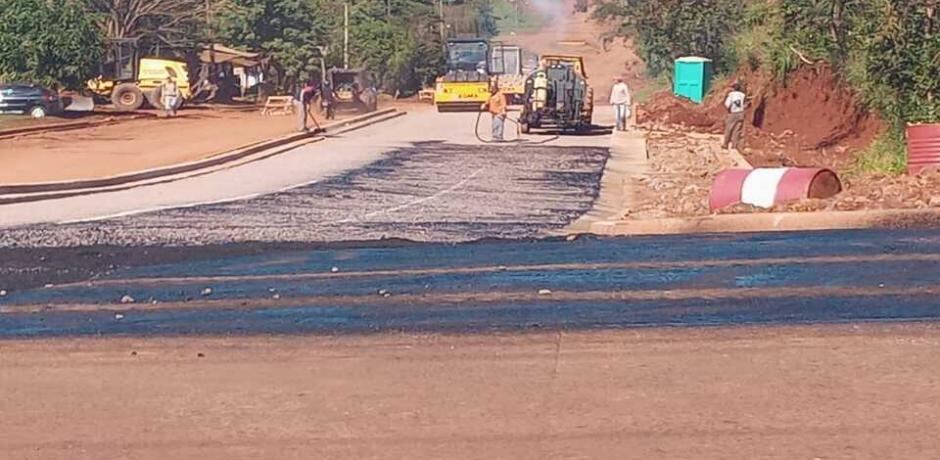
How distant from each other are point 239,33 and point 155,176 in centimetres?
6256

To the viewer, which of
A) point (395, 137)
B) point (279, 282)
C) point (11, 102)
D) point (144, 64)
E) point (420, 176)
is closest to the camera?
point (279, 282)

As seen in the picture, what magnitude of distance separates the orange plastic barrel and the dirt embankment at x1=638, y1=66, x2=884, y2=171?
420 inches

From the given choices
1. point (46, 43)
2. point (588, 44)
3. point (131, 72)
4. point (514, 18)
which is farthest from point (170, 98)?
point (514, 18)

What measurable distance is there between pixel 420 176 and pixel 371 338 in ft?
59.3

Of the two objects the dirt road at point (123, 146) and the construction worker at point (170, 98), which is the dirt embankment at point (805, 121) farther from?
the construction worker at point (170, 98)

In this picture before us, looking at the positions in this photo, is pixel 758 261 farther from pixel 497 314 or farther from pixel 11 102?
pixel 11 102

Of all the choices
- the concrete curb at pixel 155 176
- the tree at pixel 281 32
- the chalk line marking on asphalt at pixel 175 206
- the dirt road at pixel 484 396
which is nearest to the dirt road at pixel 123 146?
the concrete curb at pixel 155 176

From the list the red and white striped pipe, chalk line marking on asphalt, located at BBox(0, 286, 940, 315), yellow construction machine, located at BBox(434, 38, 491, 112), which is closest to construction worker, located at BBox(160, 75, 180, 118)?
yellow construction machine, located at BBox(434, 38, 491, 112)

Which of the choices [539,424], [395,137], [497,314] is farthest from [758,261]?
[395,137]

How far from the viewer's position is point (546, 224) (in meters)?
18.4

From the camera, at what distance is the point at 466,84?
212 feet

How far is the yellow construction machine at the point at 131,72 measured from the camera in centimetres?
6219

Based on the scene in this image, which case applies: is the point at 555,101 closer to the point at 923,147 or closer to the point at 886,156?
the point at 886,156

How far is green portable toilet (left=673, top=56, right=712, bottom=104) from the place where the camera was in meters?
57.2
